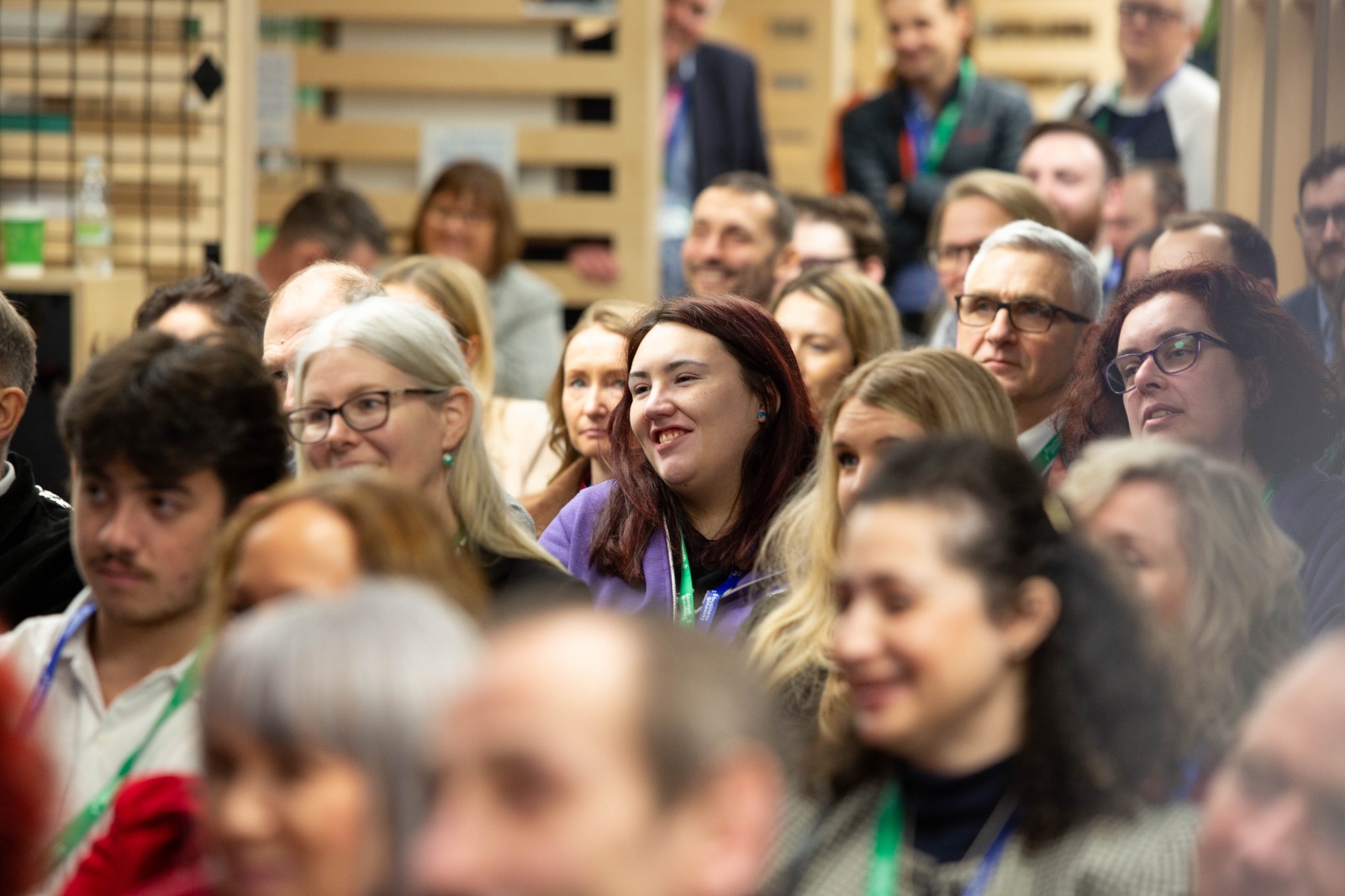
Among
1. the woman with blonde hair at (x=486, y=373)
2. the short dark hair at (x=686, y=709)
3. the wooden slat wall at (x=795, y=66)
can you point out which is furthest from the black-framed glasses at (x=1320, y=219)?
the wooden slat wall at (x=795, y=66)

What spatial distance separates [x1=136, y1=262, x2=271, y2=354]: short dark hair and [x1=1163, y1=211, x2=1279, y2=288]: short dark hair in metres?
2.02

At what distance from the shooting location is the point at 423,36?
20.5 ft

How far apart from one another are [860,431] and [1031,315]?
3.52 feet

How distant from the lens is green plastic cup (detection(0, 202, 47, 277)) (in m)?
4.59

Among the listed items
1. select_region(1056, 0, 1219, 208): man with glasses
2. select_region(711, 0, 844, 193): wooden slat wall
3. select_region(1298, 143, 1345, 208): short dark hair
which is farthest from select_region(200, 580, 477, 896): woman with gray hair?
select_region(711, 0, 844, 193): wooden slat wall

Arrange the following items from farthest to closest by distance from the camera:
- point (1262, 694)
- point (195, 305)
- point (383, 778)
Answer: point (195, 305), point (1262, 694), point (383, 778)

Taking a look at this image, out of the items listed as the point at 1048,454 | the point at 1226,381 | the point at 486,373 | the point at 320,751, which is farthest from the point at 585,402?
the point at 320,751

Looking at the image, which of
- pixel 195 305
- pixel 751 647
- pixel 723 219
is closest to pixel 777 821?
pixel 751 647

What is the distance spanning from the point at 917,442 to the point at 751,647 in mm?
707

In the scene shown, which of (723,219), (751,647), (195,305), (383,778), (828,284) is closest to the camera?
(383,778)

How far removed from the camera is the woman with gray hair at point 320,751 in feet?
4.77

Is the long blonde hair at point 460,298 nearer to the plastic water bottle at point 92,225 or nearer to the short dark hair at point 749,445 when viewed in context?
the plastic water bottle at point 92,225

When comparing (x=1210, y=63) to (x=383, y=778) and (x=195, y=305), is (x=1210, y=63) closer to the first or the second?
(x=195, y=305)

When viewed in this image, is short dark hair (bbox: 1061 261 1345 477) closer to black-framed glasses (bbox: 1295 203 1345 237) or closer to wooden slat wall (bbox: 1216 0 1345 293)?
black-framed glasses (bbox: 1295 203 1345 237)
